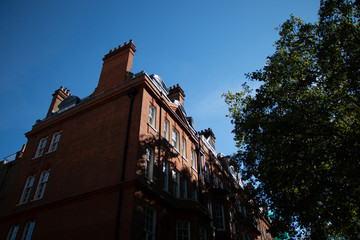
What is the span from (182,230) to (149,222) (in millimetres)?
3365

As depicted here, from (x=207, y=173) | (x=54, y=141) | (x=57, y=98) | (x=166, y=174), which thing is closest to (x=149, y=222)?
(x=166, y=174)

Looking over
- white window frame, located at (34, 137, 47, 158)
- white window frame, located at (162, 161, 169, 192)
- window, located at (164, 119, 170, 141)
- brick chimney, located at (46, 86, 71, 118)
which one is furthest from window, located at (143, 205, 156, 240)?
brick chimney, located at (46, 86, 71, 118)

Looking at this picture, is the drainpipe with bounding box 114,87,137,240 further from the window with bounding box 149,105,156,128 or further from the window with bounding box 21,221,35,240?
the window with bounding box 21,221,35,240

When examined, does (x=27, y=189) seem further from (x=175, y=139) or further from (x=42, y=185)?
(x=175, y=139)

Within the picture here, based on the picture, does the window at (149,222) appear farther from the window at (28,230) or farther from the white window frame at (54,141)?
the white window frame at (54,141)

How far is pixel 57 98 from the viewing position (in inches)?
1093

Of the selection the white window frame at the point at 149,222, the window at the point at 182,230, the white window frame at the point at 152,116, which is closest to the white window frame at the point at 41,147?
the white window frame at the point at 152,116

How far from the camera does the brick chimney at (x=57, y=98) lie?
1059 inches

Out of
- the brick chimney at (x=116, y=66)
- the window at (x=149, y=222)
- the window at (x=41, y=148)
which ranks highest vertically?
the brick chimney at (x=116, y=66)

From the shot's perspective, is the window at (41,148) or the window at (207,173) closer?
the window at (41,148)

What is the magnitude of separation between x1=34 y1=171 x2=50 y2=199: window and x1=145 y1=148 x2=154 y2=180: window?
7782 millimetres

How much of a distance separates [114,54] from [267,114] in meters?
14.5

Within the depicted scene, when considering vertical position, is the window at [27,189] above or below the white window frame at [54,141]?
below

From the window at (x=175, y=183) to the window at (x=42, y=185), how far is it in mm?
8945
